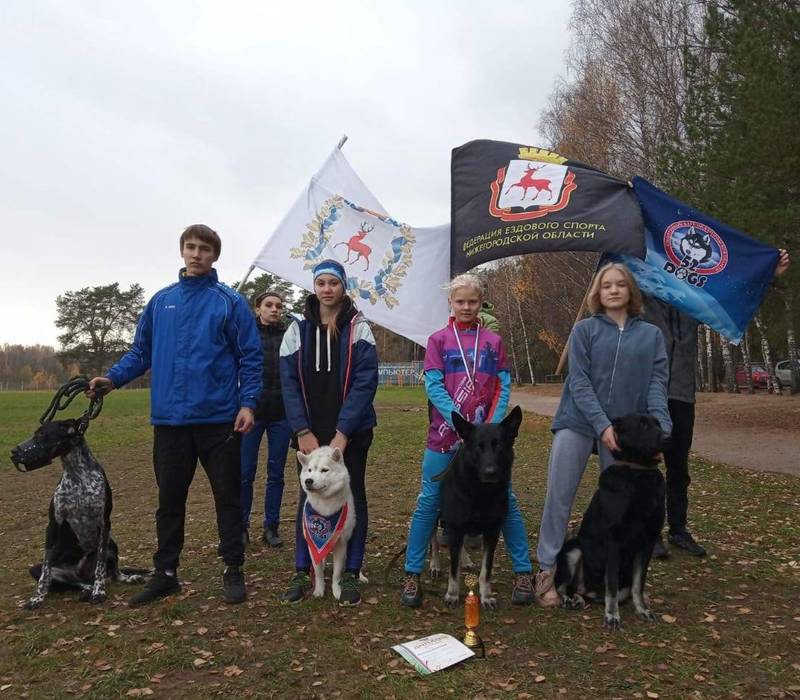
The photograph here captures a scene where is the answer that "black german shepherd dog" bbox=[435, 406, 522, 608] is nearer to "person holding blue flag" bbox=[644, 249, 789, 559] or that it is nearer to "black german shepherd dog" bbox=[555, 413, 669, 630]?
"black german shepherd dog" bbox=[555, 413, 669, 630]

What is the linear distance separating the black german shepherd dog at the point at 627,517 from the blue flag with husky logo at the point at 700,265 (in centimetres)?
207

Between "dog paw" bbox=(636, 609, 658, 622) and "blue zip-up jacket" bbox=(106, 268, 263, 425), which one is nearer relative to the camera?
"dog paw" bbox=(636, 609, 658, 622)

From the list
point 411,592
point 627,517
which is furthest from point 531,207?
point 411,592

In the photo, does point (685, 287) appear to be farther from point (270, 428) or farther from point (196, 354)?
point (196, 354)

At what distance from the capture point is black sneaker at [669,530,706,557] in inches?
212

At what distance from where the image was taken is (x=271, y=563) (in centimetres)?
528

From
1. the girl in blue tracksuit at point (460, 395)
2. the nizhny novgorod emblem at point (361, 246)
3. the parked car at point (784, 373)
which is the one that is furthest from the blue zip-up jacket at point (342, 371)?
the parked car at point (784, 373)

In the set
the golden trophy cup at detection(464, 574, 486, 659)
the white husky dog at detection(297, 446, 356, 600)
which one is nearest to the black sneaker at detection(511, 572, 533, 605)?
the golden trophy cup at detection(464, 574, 486, 659)

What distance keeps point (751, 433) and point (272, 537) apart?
13.1 metres

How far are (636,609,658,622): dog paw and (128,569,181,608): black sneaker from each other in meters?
3.20

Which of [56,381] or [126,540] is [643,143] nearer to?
[126,540]

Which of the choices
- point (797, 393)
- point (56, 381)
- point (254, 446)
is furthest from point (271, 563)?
point (56, 381)

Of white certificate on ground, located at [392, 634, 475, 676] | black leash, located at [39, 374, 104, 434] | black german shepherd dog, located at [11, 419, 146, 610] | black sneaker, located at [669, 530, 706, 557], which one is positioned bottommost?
black sneaker, located at [669, 530, 706, 557]

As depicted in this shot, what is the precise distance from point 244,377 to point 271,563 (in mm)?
1832
